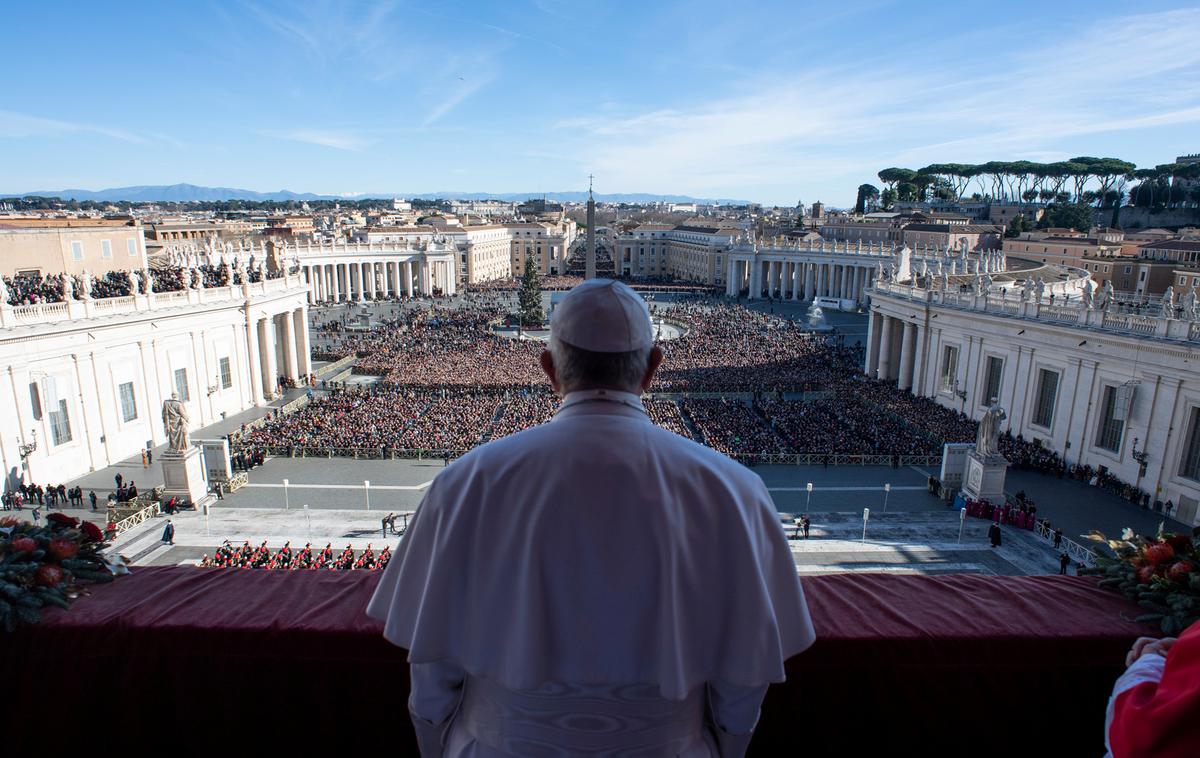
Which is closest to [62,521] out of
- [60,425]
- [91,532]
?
[91,532]

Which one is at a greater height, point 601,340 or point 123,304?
point 601,340

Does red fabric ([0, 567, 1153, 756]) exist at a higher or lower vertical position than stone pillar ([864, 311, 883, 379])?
higher

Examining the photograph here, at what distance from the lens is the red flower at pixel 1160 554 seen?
3.53 meters

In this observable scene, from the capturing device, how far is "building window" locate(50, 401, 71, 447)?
2348cm

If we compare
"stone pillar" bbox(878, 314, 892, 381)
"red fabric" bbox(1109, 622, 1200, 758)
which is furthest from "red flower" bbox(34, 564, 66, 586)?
"stone pillar" bbox(878, 314, 892, 381)

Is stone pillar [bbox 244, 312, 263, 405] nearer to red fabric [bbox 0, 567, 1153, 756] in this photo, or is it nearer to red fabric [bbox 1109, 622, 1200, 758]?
red fabric [bbox 0, 567, 1153, 756]

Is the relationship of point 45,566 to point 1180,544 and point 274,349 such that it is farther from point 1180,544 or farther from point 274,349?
point 274,349

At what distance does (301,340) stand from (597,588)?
4172 cm

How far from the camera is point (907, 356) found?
37656mm

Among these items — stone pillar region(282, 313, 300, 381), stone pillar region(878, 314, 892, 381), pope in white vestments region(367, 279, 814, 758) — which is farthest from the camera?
stone pillar region(878, 314, 892, 381)

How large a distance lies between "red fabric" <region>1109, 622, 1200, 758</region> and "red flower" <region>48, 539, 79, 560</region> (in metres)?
4.63

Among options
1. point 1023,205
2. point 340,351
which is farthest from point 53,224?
point 1023,205

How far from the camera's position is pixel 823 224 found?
372 feet

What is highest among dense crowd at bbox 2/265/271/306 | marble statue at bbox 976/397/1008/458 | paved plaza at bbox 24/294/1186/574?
dense crowd at bbox 2/265/271/306
